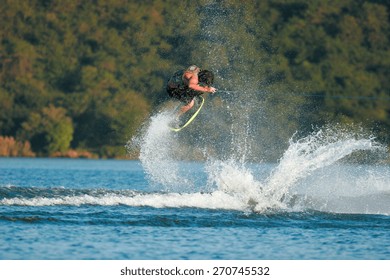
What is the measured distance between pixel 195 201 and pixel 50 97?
44.0 meters

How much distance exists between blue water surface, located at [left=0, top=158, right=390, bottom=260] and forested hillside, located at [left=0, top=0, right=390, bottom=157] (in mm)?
37694

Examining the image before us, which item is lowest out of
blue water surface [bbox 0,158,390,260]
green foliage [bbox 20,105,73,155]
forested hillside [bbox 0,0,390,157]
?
blue water surface [bbox 0,158,390,260]

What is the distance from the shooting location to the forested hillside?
62469mm

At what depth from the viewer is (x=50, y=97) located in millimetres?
64812

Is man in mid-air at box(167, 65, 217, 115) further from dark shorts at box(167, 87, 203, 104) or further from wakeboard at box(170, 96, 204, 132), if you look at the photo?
wakeboard at box(170, 96, 204, 132)

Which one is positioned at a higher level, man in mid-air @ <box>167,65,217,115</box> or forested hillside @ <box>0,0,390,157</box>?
forested hillside @ <box>0,0,390,157</box>

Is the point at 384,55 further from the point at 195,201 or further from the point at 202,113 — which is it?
the point at 195,201

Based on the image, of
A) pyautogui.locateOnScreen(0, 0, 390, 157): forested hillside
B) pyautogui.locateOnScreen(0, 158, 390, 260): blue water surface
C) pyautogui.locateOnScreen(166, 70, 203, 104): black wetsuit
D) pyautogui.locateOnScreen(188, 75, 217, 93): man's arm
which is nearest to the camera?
pyautogui.locateOnScreen(0, 158, 390, 260): blue water surface

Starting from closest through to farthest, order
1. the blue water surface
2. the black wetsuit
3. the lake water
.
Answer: the blue water surface
the lake water
the black wetsuit

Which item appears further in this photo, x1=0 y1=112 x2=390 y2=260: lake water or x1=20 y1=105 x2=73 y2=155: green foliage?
x1=20 y1=105 x2=73 y2=155: green foliage

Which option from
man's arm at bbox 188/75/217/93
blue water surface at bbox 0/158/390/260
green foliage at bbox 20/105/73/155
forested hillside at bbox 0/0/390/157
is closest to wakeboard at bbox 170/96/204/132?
man's arm at bbox 188/75/217/93


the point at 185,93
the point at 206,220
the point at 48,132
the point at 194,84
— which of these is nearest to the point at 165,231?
the point at 206,220

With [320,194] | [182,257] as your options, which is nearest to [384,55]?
[320,194]

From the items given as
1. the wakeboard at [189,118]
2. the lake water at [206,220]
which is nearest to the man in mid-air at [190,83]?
the wakeboard at [189,118]
